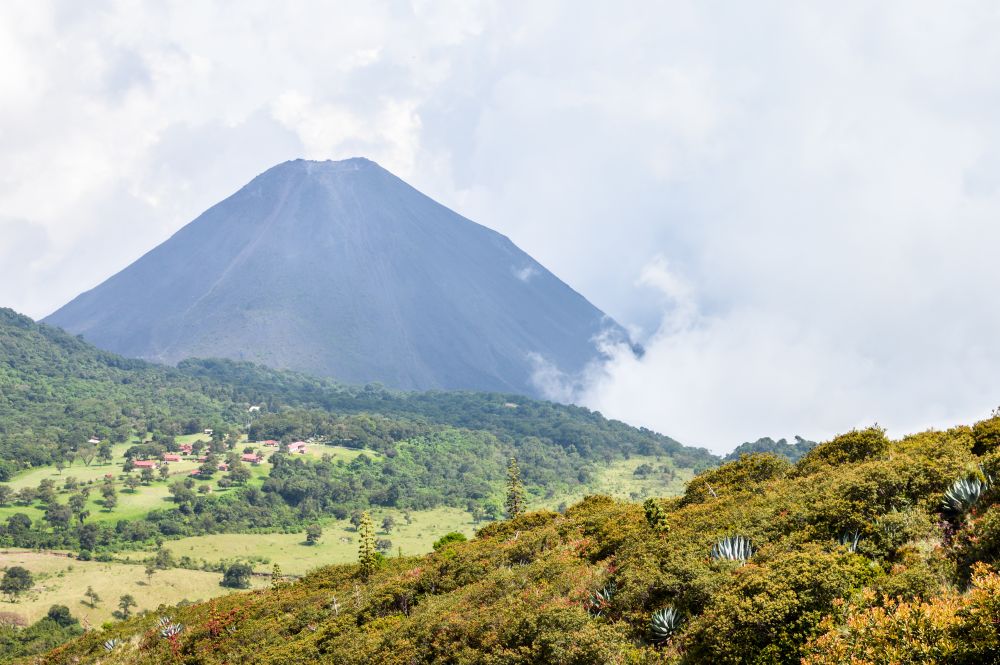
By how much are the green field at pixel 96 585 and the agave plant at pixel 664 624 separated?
221 feet

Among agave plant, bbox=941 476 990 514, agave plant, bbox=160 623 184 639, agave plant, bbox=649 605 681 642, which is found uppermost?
agave plant, bbox=941 476 990 514

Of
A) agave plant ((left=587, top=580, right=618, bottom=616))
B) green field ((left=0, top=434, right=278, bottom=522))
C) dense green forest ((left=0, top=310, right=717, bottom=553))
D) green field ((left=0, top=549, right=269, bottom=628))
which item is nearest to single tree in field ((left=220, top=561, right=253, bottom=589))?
green field ((left=0, top=549, right=269, bottom=628))

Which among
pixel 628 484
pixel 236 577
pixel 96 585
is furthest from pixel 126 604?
pixel 628 484

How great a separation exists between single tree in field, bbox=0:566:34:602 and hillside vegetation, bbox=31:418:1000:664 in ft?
203

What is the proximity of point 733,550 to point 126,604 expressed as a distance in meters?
74.4

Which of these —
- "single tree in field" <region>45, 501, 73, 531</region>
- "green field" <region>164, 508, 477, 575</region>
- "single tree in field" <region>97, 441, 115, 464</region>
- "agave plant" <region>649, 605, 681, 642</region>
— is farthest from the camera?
"single tree in field" <region>97, 441, 115, 464</region>

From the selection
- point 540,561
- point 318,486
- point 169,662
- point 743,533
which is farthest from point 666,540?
point 318,486

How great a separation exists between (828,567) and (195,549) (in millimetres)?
104215

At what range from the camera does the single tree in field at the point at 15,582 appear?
7144 centimetres

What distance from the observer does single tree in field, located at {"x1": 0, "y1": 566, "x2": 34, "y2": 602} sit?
7144cm

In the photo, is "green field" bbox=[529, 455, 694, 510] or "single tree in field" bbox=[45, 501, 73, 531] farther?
"green field" bbox=[529, 455, 694, 510]

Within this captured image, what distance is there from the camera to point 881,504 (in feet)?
46.4

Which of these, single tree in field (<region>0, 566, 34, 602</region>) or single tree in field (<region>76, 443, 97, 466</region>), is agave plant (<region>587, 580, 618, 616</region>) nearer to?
single tree in field (<region>0, 566, 34, 602</region>)

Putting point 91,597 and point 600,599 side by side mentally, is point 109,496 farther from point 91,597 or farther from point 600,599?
point 600,599
